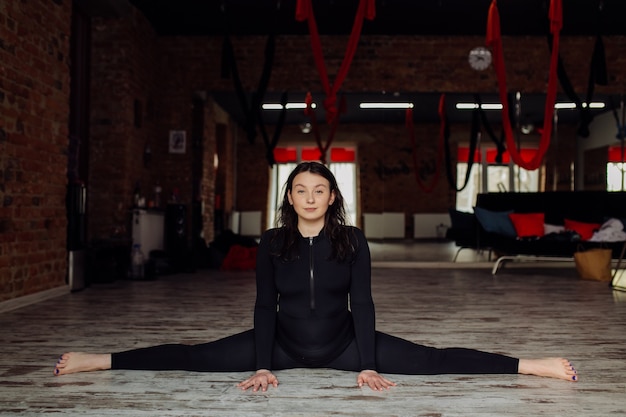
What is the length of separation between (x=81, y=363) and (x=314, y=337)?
36.5 inches

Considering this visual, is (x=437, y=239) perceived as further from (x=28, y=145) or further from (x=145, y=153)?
(x=28, y=145)

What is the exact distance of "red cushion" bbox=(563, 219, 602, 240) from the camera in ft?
21.3

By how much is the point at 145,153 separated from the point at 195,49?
1.76 m

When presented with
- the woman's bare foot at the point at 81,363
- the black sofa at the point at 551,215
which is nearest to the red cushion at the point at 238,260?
the black sofa at the point at 551,215

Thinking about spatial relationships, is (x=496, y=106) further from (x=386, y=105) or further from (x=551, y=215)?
(x=551, y=215)

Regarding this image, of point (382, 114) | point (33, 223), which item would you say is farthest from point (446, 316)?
point (382, 114)

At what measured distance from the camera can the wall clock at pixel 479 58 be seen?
25.3 feet

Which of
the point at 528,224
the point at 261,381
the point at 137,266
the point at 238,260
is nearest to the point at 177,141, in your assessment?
the point at 238,260

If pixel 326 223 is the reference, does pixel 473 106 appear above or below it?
above

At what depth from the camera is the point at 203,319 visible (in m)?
3.46

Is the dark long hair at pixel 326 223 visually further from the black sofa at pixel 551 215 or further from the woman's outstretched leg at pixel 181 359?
the black sofa at pixel 551 215

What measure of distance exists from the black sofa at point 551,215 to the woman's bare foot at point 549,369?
407 centimetres

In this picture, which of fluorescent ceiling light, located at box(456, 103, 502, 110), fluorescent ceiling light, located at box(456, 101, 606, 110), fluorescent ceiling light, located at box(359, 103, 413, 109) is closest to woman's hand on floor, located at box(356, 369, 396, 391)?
fluorescent ceiling light, located at box(359, 103, 413, 109)

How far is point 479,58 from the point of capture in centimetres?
772
